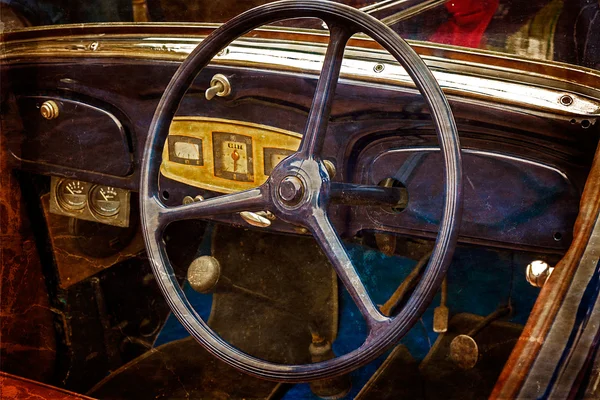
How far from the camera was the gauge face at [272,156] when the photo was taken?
5.12 feet

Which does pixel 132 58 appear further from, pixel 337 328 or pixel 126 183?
pixel 337 328

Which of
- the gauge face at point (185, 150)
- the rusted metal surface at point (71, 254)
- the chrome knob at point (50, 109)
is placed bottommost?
the rusted metal surface at point (71, 254)

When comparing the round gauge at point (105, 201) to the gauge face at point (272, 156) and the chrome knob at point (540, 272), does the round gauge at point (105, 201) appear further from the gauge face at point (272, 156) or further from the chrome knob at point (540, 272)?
the chrome knob at point (540, 272)

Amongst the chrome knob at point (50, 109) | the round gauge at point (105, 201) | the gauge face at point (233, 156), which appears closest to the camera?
the gauge face at point (233, 156)

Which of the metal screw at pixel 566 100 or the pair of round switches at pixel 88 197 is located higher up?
the metal screw at pixel 566 100

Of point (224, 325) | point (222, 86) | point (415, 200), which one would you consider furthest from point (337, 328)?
point (222, 86)

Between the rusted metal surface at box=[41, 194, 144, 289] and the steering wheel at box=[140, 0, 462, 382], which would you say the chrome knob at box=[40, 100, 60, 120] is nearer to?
the rusted metal surface at box=[41, 194, 144, 289]

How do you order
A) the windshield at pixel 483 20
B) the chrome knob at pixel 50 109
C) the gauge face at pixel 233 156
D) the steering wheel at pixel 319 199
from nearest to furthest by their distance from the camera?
the steering wheel at pixel 319 199, the windshield at pixel 483 20, the gauge face at pixel 233 156, the chrome knob at pixel 50 109

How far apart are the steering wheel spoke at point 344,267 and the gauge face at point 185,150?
0.53 metres

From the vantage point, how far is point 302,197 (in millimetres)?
1200

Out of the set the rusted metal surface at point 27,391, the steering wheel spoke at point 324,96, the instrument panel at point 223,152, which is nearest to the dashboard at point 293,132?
the instrument panel at point 223,152

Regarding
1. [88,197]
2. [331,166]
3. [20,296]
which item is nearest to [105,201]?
[88,197]

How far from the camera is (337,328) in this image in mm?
1885

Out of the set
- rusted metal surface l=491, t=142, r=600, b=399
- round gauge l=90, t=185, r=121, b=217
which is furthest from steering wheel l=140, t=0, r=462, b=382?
round gauge l=90, t=185, r=121, b=217
